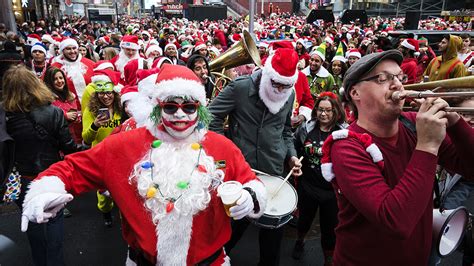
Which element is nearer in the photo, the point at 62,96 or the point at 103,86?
the point at 103,86

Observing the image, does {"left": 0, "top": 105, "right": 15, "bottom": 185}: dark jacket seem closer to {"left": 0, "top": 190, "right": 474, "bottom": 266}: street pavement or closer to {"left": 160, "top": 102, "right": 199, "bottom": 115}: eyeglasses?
{"left": 0, "top": 190, "right": 474, "bottom": 266}: street pavement

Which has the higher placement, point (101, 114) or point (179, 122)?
point (179, 122)

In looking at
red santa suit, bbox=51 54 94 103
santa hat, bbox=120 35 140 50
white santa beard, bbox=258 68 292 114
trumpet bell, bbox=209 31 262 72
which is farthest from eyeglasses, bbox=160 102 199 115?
santa hat, bbox=120 35 140 50

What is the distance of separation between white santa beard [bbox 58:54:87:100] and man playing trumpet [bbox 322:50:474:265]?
5.33 meters

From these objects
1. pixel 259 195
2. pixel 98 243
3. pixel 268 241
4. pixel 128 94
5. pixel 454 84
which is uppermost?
pixel 454 84

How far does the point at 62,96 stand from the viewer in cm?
457

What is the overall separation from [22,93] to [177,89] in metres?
1.72

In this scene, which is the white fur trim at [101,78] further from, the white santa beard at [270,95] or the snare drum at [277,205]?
the snare drum at [277,205]

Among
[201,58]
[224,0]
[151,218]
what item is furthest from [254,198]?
[224,0]

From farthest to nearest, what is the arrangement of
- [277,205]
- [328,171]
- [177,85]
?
[277,205]
[177,85]
[328,171]

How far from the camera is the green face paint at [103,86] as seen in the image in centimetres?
399

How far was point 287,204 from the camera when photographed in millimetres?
2887

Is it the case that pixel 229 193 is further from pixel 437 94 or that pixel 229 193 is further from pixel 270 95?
pixel 270 95

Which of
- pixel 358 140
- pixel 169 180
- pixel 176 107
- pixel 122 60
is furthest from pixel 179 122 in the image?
pixel 122 60
